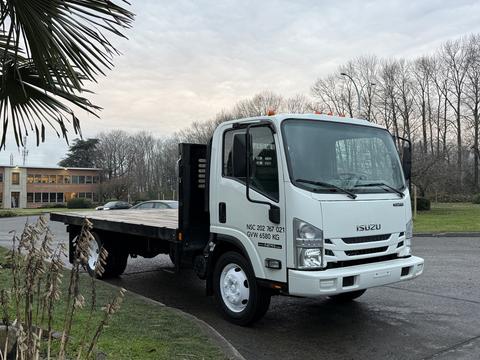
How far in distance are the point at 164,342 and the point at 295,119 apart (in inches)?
109

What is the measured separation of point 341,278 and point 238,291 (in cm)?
141

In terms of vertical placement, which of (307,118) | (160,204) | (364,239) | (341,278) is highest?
(307,118)

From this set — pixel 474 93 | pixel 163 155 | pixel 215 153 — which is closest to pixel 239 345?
pixel 215 153

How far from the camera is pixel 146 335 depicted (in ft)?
16.0

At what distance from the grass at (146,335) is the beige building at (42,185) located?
68.1m

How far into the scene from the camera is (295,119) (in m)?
5.38

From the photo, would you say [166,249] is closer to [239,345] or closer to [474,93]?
[239,345]

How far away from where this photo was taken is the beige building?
70562 mm

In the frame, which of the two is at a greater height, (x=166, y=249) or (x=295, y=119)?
(x=295, y=119)

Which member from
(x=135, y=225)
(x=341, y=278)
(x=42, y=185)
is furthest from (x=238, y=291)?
(x=42, y=185)

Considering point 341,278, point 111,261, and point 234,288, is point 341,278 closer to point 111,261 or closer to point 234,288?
point 234,288

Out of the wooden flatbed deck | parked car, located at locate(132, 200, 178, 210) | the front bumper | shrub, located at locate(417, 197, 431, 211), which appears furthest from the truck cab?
shrub, located at locate(417, 197, 431, 211)

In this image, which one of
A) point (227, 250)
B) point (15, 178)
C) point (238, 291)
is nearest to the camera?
point (238, 291)

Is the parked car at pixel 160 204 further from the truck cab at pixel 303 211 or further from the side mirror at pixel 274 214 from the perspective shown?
the side mirror at pixel 274 214
